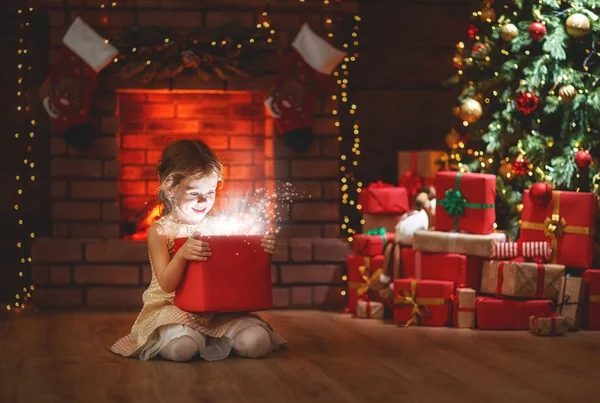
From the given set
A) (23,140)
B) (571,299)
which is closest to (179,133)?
(23,140)

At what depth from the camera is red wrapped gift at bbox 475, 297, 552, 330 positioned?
434cm

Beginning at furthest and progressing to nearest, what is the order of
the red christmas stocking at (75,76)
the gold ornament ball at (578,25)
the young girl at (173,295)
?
the red christmas stocking at (75,76) < the gold ornament ball at (578,25) < the young girl at (173,295)

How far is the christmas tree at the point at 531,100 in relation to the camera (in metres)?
4.62

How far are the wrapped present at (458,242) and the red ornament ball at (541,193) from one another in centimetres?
23

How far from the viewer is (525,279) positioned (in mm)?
4332

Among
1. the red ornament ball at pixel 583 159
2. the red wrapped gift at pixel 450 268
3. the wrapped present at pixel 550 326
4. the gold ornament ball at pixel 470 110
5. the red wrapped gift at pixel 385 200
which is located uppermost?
the gold ornament ball at pixel 470 110

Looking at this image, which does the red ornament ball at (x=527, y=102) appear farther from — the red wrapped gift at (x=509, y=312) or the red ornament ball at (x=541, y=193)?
the red wrapped gift at (x=509, y=312)

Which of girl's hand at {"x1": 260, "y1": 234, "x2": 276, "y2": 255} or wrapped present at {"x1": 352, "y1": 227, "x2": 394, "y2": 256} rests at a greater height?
girl's hand at {"x1": 260, "y1": 234, "x2": 276, "y2": 255}

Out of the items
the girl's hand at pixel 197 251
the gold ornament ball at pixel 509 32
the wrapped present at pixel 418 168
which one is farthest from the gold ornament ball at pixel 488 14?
the girl's hand at pixel 197 251

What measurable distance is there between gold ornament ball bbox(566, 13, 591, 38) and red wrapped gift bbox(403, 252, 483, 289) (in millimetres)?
1152

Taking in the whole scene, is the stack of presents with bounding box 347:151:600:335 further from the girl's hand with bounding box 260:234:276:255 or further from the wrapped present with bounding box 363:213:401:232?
the girl's hand with bounding box 260:234:276:255

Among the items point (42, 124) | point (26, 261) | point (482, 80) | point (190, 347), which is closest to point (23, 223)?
point (26, 261)

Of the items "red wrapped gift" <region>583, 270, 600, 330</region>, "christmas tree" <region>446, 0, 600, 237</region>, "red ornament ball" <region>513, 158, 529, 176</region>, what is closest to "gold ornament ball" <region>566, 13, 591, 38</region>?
"christmas tree" <region>446, 0, 600, 237</region>

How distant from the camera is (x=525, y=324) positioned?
4336mm
